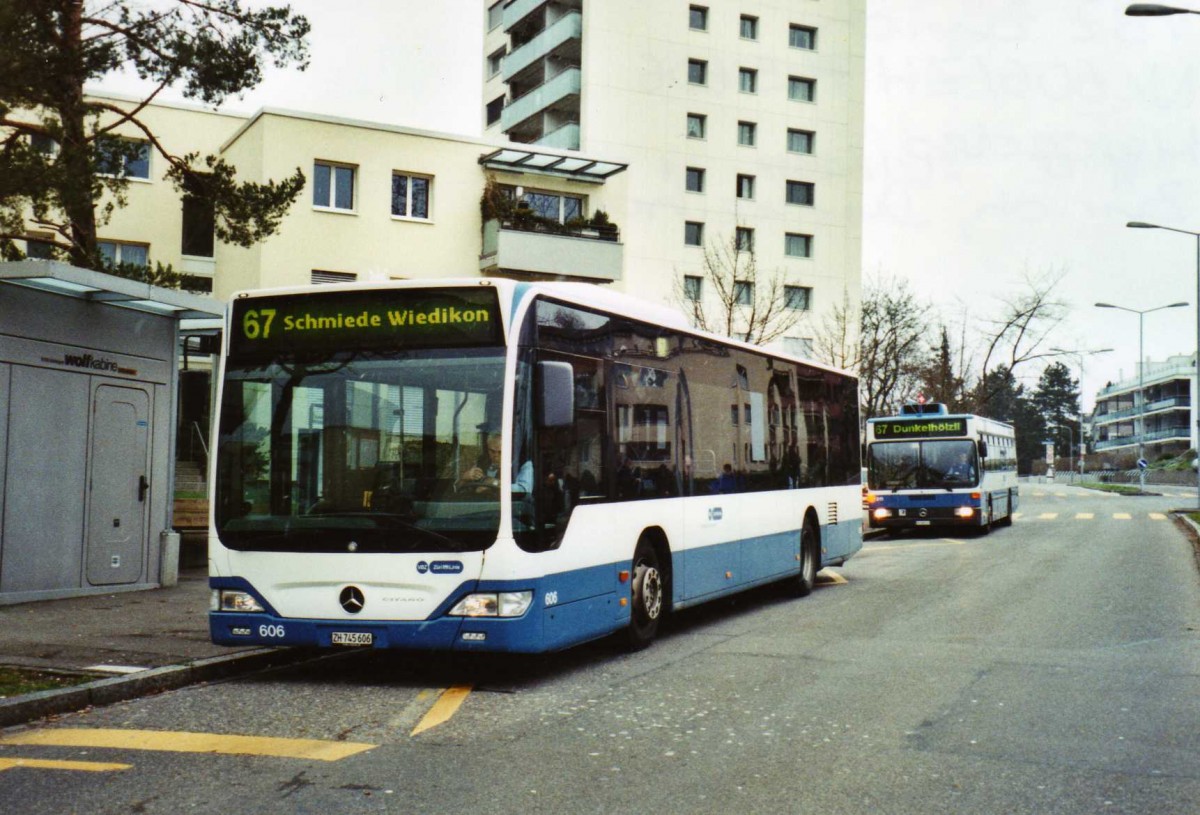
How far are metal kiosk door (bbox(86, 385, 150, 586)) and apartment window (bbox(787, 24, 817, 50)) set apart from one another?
4717 centimetres

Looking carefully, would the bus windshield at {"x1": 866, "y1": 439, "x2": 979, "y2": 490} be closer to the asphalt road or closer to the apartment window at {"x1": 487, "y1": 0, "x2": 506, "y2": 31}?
the asphalt road

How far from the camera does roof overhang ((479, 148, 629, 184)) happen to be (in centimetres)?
3903

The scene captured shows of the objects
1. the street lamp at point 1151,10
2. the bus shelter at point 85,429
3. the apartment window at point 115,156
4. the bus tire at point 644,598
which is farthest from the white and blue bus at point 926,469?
the bus tire at point 644,598

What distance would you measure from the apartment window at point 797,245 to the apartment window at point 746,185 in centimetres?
248

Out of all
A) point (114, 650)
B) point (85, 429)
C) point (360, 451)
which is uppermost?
point (85, 429)

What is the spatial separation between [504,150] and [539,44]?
18.6 metres

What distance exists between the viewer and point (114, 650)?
968 centimetres

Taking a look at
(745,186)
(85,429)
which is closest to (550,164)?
(745,186)

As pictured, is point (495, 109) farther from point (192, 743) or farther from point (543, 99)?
point (192, 743)

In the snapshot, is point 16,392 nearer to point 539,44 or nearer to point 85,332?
point 85,332

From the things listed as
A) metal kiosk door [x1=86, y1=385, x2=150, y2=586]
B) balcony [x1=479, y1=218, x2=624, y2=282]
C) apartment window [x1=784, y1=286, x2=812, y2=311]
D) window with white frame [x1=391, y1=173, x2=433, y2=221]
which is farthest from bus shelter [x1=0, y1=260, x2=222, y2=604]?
apartment window [x1=784, y1=286, x2=812, y2=311]

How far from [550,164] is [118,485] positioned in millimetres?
28236

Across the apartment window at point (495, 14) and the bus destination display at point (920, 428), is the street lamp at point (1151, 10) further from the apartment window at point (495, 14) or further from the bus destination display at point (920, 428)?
the apartment window at point (495, 14)

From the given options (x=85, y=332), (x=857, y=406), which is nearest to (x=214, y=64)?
(x=85, y=332)
